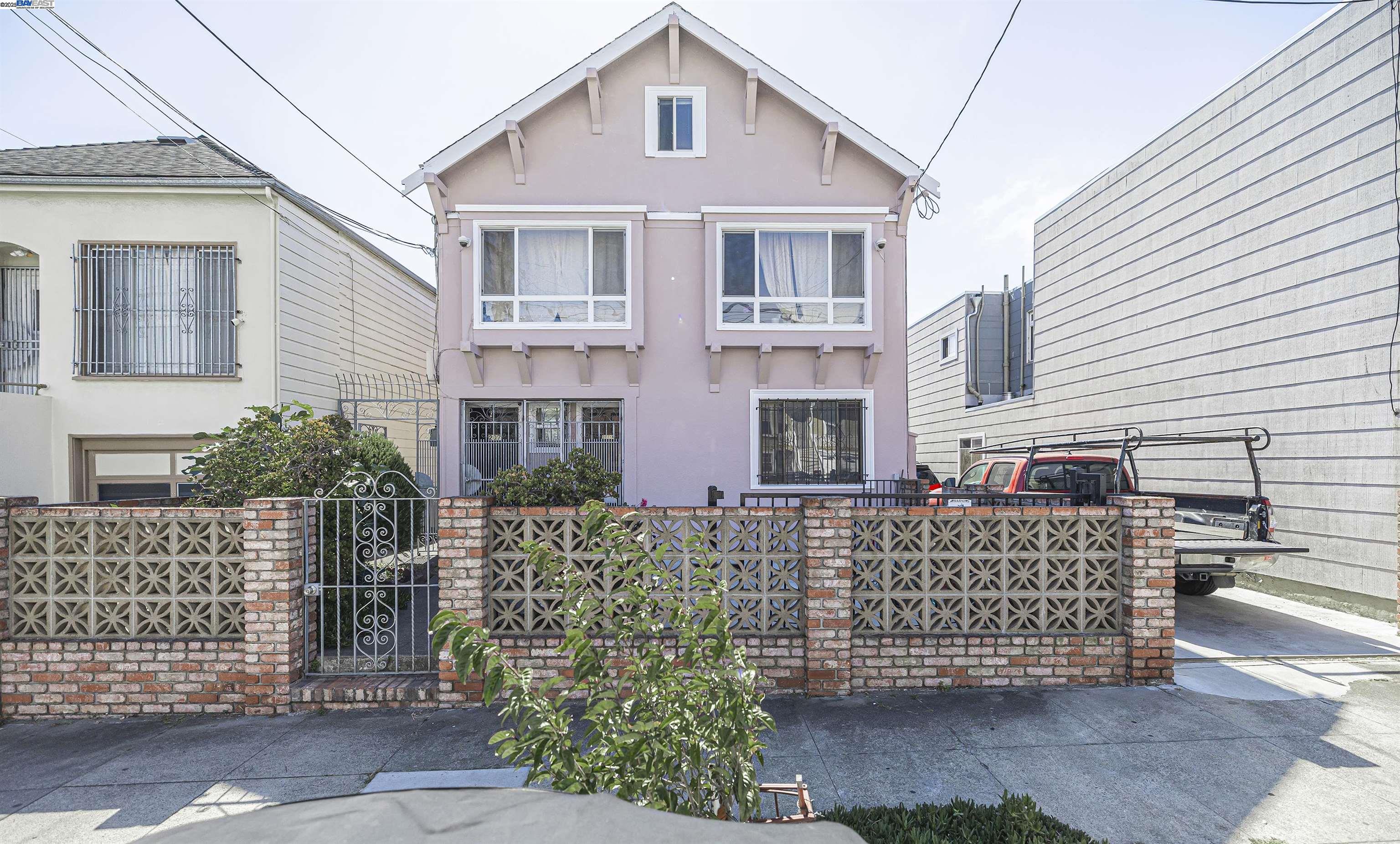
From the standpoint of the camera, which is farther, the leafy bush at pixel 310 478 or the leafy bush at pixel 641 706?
the leafy bush at pixel 310 478

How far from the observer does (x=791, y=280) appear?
32.0 ft

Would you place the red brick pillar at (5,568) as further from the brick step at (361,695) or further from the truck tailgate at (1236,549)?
the truck tailgate at (1236,549)

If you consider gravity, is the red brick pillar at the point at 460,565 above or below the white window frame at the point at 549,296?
below

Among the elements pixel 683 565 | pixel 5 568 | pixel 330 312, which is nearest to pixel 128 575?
pixel 5 568

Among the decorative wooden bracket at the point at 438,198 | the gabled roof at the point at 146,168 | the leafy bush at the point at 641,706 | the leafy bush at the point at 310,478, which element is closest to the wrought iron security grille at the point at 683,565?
the leafy bush at the point at 310,478

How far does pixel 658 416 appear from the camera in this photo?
967 centimetres

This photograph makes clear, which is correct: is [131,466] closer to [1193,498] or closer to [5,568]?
[5,568]

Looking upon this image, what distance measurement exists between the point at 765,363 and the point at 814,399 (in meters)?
1.01

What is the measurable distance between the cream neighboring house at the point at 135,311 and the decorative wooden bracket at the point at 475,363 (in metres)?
2.93

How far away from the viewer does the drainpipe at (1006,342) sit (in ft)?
57.0

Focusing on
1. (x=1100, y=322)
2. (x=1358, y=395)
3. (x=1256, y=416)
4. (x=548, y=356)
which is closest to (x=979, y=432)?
(x=1100, y=322)

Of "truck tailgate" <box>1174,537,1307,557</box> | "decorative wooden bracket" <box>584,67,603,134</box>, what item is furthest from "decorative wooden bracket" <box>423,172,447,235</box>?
"truck tailgate" <box>1174,537,1307,557</box>

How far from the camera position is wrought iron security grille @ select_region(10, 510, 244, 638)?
4734 millimetres

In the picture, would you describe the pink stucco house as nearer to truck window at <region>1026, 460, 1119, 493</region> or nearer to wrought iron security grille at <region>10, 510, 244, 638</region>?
truck window at <region>1026, 460, 1119, 493</region>
